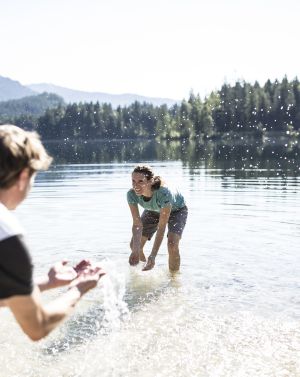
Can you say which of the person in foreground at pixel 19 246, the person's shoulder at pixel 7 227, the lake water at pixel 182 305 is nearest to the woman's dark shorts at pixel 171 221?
the lake water at pixel 182 305

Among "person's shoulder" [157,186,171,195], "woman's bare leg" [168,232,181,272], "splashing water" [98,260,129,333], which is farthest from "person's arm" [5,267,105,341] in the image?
"woman's bare leg" [168,232,181,272]

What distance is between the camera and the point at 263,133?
141 m

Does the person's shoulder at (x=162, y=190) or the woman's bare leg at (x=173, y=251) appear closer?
the person's shoulder at (x=162, y=190)

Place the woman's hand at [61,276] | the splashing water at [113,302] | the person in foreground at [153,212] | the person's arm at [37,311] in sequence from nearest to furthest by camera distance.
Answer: the person's arm at [37,311] < the woman's hand at [61,276] < the splashing water at [113,302] < the person in foreground at [153,212]

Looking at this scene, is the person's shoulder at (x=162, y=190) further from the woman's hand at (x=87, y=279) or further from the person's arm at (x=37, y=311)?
the person's arm at (x=37, y=311)

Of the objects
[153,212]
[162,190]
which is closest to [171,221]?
[153,212]

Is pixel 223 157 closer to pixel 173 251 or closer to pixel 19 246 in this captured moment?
pixel 173 251

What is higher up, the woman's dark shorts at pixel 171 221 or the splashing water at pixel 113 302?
the woman's dark shorts at pixel 171 221

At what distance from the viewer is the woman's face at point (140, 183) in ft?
30.6

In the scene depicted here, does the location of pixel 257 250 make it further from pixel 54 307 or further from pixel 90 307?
pixel 54 307

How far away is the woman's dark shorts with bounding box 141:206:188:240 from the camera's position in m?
10.9

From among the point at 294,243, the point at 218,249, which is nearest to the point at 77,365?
the point at 218,249

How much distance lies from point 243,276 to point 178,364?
183 inches

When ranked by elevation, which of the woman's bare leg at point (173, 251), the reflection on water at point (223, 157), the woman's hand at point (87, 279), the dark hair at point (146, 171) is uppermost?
the dark hair at point (146, 171)
